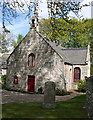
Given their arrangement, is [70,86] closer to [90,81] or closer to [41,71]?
[41,71]

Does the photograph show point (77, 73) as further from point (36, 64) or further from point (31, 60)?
point (31, 60)

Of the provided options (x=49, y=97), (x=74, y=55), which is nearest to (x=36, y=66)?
(x=74, y=55)

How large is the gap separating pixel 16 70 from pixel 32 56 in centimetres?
343

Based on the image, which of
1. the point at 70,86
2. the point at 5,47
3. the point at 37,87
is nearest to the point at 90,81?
the point at 37,87

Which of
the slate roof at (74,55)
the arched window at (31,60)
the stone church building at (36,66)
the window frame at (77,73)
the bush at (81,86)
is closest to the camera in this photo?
the stone church building at (36,66)

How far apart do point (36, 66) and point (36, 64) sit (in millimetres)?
294

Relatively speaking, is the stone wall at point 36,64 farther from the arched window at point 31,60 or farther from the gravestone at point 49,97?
the gravestone at point 49,97

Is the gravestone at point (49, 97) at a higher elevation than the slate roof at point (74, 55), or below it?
below

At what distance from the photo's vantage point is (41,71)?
64.1 feet

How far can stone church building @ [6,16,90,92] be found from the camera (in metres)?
18.9

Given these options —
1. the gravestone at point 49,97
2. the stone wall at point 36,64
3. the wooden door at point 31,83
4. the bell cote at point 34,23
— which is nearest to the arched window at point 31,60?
the stone wall at point 36,64

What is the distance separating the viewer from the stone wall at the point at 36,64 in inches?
744

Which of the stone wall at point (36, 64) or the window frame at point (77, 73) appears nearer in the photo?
the stone wall at point (36, 64)

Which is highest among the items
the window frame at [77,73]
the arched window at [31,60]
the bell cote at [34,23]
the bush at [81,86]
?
the bell cote at [34,23]
